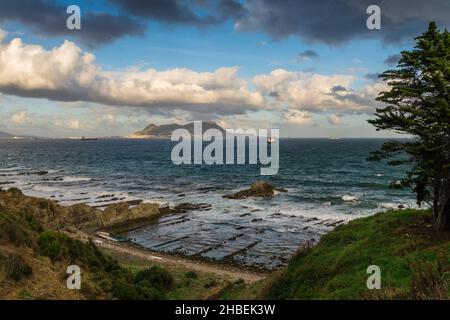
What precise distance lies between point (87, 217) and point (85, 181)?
48611mm

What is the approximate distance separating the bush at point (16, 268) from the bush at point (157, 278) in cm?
934

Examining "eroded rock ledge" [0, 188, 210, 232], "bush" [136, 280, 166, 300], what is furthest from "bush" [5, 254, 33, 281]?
"eroded rock ledge" [0, 188, 210, 232]

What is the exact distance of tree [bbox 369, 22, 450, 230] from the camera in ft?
72.0

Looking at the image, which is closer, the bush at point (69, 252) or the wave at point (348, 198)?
the bush at point (69, 252)

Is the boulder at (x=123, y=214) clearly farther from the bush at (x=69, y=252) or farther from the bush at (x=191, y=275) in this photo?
the bush at (x=69, y=252)

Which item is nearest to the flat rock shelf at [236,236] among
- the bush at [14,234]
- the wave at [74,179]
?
the bush at [14,234]

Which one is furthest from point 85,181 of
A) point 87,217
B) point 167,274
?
point 167,274

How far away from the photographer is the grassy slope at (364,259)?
17.8 metres

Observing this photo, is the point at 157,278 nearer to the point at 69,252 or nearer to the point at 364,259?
the point at 69,252

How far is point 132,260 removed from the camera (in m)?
39.1

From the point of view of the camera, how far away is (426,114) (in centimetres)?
2244

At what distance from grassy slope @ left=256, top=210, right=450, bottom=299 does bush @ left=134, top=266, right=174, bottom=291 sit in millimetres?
6089
